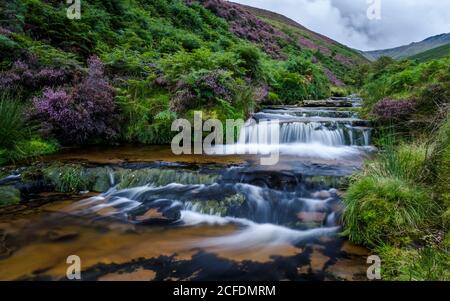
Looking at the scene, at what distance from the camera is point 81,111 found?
23.9 feet

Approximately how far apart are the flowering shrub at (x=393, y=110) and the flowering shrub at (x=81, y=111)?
644 centimetres

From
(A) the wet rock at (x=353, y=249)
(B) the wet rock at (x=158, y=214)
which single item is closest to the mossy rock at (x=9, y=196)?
(B) the wet rock at (x=158, y=214)

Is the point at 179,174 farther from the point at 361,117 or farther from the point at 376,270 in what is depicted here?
the point at 361,117

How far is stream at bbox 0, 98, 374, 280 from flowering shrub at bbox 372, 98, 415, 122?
162 cm

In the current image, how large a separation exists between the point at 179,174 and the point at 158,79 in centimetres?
419

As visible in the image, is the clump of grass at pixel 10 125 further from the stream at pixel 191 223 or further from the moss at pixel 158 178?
the moss at pixel 158 178

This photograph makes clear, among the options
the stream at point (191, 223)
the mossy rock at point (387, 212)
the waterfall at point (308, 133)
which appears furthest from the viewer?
the waterfall at point (308, 133)

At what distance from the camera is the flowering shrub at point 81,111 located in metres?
7.09

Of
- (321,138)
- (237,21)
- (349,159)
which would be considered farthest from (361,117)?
(237,21)

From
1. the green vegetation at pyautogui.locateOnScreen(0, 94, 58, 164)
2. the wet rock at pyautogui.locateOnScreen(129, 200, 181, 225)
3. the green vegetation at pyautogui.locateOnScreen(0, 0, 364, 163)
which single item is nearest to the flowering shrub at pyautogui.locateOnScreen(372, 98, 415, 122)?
the green vegetation at pyautogui.locateOnScreen(0, 0, 364, 163)

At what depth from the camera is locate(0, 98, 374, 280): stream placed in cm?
333

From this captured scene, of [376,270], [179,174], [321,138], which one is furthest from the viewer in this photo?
[321,138]

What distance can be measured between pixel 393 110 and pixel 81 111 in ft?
23.4

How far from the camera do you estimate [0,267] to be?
10.7 feet
